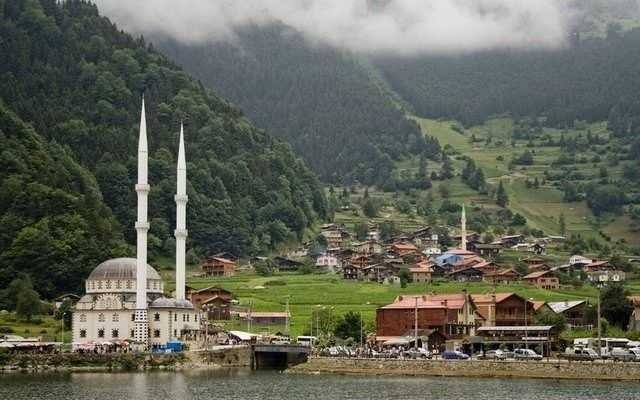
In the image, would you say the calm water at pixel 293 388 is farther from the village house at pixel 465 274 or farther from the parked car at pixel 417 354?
the village house at pixel 465 274

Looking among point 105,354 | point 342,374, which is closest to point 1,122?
point 105,354

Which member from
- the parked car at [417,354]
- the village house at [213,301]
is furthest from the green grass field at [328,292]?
the parked car at [417,354]

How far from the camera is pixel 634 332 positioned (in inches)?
5207

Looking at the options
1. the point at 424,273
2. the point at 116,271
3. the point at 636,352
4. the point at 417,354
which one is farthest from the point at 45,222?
the point at 636,352

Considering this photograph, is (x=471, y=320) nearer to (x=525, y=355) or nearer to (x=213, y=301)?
(x=525, y=355)

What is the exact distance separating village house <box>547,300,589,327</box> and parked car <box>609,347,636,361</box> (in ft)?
99.8

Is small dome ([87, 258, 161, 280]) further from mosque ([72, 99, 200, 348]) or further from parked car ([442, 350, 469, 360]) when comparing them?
parked car ([442, 350, 469, 360])

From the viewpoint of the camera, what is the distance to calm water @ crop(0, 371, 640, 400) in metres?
94.4

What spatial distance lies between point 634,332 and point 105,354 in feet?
155

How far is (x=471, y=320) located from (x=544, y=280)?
50365 millimetres

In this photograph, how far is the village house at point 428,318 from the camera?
13925 cm

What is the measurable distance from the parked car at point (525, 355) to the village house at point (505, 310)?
27452mm

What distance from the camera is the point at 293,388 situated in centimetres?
10312

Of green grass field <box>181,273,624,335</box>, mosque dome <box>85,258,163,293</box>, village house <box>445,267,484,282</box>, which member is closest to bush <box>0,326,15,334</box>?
mosque dome <box>85,258,163,293</box>
